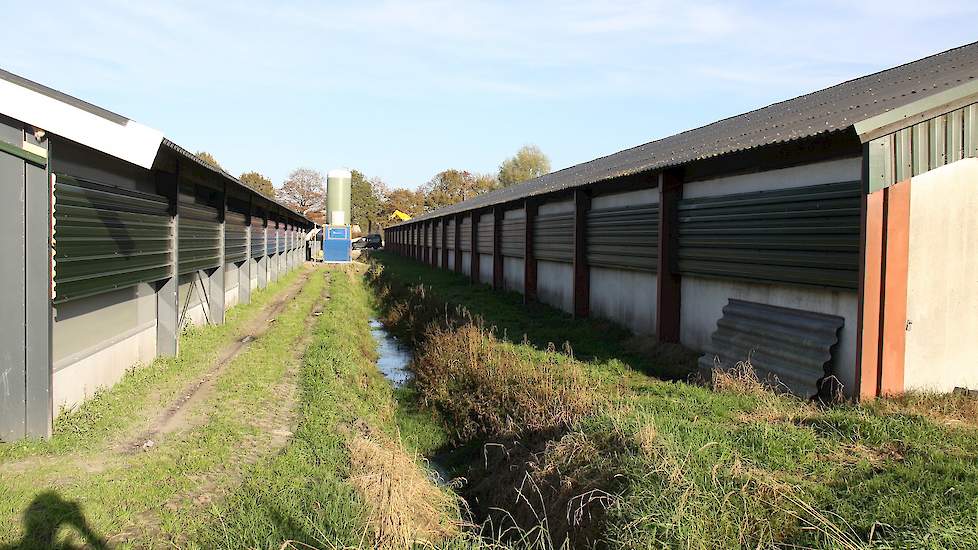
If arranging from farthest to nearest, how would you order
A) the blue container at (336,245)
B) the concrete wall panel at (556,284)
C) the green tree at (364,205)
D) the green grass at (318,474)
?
the green tree at (364,205)
the blue container at (336,245)
the concrete wall panel at (556,284)
the green grass at (318,474)

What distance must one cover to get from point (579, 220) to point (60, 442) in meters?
9.44

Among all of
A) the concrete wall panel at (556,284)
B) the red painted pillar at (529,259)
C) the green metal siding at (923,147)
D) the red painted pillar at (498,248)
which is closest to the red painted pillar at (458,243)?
the red painted pillar at (498,248)

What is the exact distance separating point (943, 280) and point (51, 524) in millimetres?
7678

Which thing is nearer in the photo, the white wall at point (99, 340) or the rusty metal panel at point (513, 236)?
the white wall at point (99, 340)

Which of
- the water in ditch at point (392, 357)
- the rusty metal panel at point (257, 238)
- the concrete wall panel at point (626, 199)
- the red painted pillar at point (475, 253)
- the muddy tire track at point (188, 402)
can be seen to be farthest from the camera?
the red painted pillar at point (475, 253)

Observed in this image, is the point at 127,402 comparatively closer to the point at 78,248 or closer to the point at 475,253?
the point at 78,248

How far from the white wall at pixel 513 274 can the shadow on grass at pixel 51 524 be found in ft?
44.5

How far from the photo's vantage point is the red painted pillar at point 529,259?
16.1m

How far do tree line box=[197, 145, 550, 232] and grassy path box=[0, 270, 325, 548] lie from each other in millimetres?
72024

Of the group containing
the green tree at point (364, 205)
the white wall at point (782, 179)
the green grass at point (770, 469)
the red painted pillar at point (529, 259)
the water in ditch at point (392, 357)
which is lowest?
the water in ditch at point (392, 357)

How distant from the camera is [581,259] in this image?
1291 centimetres

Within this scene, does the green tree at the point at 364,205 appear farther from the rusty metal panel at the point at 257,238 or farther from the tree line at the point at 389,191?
the rusty metal panel at the point at 257,238

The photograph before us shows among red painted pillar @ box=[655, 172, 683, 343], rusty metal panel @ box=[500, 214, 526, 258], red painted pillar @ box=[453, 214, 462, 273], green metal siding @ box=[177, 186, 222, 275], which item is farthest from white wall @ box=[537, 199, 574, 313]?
red painted pillar @ box=[453, 214, 462, 273]

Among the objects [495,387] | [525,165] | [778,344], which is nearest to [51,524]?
[495,387]
